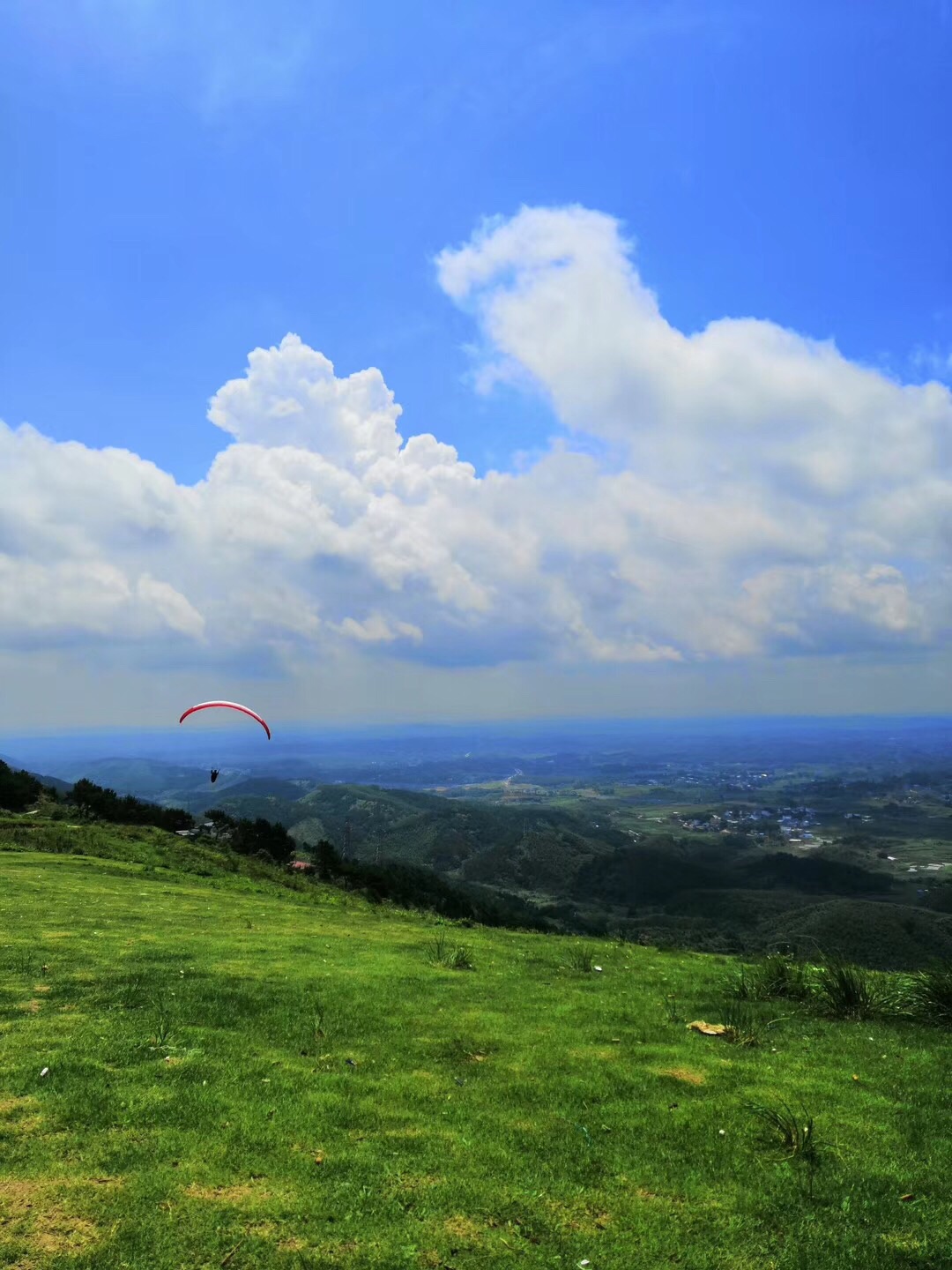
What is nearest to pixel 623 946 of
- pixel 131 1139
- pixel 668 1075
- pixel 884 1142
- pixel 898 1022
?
pixel 898 1022

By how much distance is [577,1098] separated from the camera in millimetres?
9625

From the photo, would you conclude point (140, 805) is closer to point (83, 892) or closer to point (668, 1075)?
point (83, 892)

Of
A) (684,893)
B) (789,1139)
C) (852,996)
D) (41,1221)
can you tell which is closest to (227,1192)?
(41,1221)

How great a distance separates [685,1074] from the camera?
422 inches

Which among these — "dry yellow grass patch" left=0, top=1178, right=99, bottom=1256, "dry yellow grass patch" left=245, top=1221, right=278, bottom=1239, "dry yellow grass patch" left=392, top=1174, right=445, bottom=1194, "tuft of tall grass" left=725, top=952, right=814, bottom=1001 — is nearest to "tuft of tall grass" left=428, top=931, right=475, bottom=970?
"tuft of tall grass" left=725, top=952, right=814, bottom=1001

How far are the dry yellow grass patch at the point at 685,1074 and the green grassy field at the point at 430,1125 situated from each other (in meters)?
0.06

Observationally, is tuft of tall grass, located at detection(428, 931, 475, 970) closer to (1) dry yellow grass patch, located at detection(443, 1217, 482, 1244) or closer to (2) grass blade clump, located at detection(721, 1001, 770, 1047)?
(2) grass blade clump, located at detection(721, 1001, 770, 1047)

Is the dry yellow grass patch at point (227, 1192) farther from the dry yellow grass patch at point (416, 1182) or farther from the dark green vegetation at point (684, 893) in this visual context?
the dark green vegetation at point (684, 893)

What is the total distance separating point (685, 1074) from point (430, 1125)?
4.57 metres

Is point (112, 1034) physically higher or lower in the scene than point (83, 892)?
higher

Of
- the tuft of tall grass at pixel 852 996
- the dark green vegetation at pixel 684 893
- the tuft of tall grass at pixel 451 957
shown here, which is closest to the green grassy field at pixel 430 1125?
the tuft of tall grass at pixel 852 996

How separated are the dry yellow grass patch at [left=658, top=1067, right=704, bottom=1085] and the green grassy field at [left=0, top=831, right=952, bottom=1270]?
6 centimetres

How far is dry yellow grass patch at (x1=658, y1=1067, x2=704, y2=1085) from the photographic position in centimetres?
1044

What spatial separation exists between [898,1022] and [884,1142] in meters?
6.84
